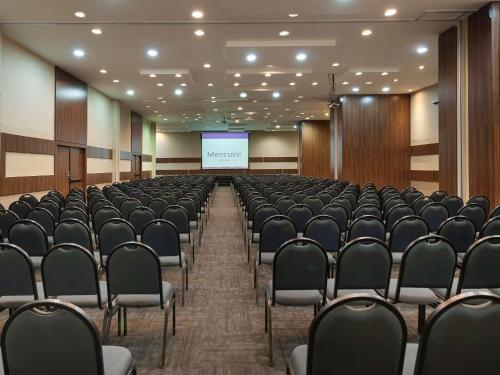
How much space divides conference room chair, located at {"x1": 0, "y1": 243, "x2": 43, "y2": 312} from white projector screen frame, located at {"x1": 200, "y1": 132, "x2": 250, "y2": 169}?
1192 inches

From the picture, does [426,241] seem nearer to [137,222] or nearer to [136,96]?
[137,222]

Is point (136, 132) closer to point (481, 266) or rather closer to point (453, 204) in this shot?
point (453, 204)

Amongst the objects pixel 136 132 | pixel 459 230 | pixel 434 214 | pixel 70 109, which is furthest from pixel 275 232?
pixel 136 132

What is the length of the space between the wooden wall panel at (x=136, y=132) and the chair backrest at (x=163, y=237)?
67.2ft

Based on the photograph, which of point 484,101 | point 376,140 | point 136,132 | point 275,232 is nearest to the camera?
point 275,232

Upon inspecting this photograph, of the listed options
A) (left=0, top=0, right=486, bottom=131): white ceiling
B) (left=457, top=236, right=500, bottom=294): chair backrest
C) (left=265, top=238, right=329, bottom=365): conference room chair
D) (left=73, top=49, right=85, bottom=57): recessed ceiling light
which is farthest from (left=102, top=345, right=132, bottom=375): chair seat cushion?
(left=73, top=49, right=85, bottom=57): recessed ceiling light

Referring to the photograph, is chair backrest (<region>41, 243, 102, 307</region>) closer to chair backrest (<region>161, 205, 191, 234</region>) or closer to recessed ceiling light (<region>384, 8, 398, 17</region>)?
chair backrest (<region>161, 205, 191, 234</region>)

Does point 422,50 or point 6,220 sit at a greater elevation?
point 422,50

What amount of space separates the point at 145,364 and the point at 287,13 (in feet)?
26.0

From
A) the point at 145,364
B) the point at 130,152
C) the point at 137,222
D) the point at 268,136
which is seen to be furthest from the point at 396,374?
the point at 268,136

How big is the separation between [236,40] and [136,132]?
15592 mm

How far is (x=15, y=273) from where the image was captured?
312cm

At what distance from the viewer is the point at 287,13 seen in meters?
8.96

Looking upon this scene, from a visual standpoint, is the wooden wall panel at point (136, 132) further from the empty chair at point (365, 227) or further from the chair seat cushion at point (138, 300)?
the chair seat cushion at point (138, 300)
